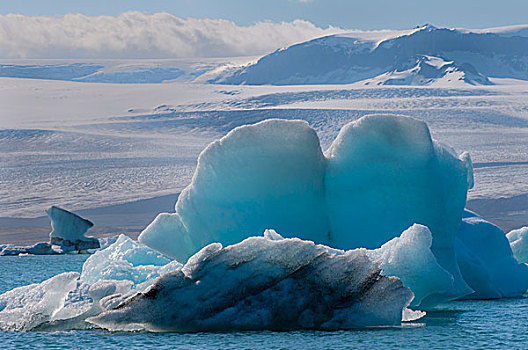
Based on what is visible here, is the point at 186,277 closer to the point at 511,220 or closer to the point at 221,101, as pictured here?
the point at 511,220

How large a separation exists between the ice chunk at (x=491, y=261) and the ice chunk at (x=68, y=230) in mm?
26757

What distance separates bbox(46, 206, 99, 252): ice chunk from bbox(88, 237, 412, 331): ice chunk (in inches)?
1189

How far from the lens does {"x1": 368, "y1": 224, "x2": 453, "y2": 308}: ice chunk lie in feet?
33.2

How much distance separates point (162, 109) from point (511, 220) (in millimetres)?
35771

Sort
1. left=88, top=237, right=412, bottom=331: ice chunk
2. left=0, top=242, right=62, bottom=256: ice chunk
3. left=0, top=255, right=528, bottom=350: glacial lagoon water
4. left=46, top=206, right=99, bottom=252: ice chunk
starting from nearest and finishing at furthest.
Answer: left=0, top=255, right=528, bottom=350: glacial lagoon water → left=88, top=237, right=412, bottom=331: ice chunk → left=46, top=206, right=99, bottom=252: ice chunk → left=0, top=242, right=62, bottom=256: ice chunk

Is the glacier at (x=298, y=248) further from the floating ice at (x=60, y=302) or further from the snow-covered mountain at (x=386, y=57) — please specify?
the snow-covered mountain at (x=386, y=57)

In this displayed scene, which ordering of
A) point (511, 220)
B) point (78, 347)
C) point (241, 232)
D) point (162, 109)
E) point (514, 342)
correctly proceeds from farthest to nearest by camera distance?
point (162, 109)
point (511, 220)
point (241, 232)
point (514, 342)
point (78, 347)

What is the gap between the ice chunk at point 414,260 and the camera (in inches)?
399

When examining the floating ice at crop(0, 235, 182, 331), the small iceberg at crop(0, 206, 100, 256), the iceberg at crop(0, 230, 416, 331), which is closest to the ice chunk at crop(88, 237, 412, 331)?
the iceberg at crop(0, 230, 416, 331)

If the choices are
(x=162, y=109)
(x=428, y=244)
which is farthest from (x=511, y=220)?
(x=428, y=244)

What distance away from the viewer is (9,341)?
351 inches

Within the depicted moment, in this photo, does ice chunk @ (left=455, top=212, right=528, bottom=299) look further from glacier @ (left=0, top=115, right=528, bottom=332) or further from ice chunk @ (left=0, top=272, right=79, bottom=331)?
ice chunk @ (left=0, top=272, right=79, bottom=331)

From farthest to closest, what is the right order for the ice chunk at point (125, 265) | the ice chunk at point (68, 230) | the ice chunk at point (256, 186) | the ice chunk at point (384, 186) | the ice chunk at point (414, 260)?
the ice chunk at point (68, 230) < the ice chunk at point (125, 265) < the ice chunk at point (384, 186) < the ice chunk at point (256, 186) < the ice chunk at point (414, 260)

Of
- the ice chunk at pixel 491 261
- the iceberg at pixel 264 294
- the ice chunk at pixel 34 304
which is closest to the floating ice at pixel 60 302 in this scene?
the ice chunk at pixel 34 304
